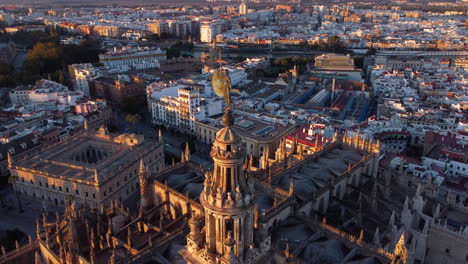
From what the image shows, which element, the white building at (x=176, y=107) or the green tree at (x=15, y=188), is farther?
the white building at (x=176, y=107)

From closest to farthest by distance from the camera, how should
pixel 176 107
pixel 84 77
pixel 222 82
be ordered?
1. pixel 222 82
2. pixel 176 107
3. pixel 84 77

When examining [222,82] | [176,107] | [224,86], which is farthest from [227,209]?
[176,107]

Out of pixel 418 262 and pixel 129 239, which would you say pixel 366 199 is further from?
pixel 129 239

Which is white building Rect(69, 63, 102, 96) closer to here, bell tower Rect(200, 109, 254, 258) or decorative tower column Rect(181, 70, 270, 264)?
decorative tower column Rect(181, 70, 270, 264)

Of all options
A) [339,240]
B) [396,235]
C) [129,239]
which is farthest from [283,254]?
[396,235]

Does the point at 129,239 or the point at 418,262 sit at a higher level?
the point at 129,239

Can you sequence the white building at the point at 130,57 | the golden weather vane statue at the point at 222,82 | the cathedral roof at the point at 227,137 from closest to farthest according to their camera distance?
the cathedral roof at the point at 227,137 < the golden weather vane statue at the point at 222,82 < the white building at the point at 130,57

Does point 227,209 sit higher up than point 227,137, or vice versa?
point 227,137

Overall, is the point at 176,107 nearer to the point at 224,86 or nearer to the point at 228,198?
the point at 224,86

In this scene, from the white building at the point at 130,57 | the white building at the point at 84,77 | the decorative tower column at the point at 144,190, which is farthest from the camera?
the white building at the point at 130,57

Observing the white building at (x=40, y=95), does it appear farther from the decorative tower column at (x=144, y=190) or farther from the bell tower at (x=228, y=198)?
the bell tower at (x=228, y=198)

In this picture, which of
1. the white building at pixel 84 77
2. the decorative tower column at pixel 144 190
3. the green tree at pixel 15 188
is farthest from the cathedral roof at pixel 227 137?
the white building at pixel 84 77
